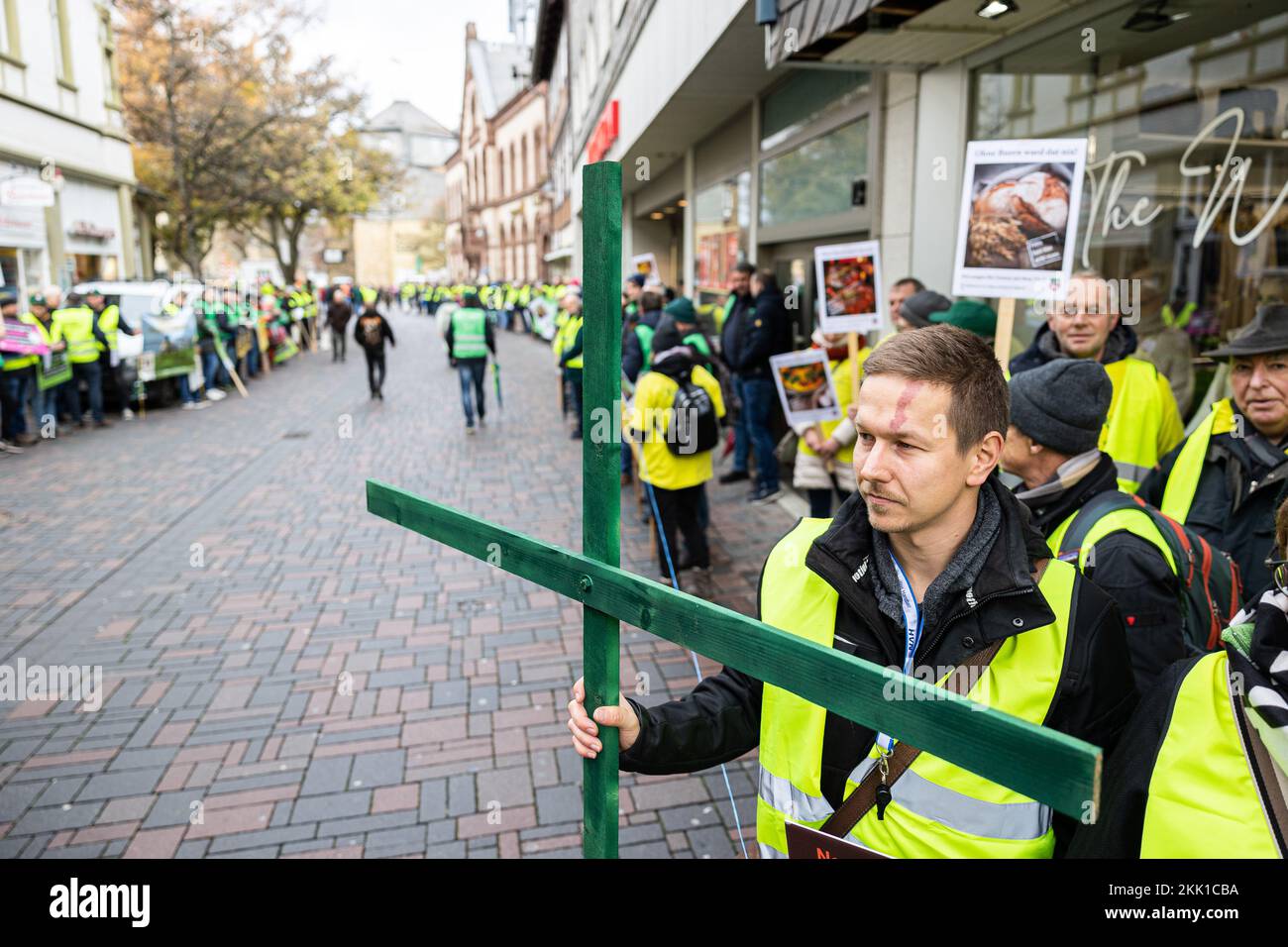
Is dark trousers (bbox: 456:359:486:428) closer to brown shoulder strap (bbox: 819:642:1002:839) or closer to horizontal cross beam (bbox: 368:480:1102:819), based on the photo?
horizontal cross beam (bbox: 368:480:1102:819)

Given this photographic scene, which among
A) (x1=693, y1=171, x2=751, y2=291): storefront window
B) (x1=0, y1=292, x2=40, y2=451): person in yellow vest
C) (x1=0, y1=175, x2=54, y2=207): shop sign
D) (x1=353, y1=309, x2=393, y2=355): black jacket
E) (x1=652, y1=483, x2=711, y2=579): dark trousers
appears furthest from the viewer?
(x1=0, y1=175, x2=54, y2=207): shop sign

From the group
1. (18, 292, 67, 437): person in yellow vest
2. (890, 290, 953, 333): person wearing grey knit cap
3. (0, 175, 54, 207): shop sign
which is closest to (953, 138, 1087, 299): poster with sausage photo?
(890, 290, 953, 333): person wearing grey knit cap

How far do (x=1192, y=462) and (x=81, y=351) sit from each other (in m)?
14.1

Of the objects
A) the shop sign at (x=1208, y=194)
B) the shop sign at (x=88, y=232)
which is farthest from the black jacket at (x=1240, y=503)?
the shop sign at (x=88, y=232)

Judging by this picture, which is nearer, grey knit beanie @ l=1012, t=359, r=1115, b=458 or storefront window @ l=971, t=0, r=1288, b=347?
grey knit beanie @ l=1012, t=359, r=1115, b=458

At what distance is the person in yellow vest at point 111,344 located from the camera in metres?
13.8

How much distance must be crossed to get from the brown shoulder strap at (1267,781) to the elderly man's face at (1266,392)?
222cm

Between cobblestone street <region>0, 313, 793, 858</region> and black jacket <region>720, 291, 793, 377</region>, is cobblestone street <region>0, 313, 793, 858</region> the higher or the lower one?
the lower one

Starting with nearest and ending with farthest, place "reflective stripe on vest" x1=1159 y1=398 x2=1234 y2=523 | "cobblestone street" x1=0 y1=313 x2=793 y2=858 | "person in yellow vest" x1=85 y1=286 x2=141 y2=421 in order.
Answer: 1. "reflective stripe on vest" x1=1159 y1=398 x2=1234 y2=523
2. "cobblestone street" x1=0 y1=313 x2=793 y2=858
3. "person in yellow vest" x1=85 y1=286 x2=141 y2=421

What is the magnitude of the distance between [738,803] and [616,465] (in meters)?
2.81

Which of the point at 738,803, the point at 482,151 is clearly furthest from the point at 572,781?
the point at 482,151

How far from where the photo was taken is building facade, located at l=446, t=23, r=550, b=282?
4925cm

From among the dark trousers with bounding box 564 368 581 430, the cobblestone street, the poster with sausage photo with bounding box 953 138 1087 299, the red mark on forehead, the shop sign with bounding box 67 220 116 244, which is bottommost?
the cobblestone street
